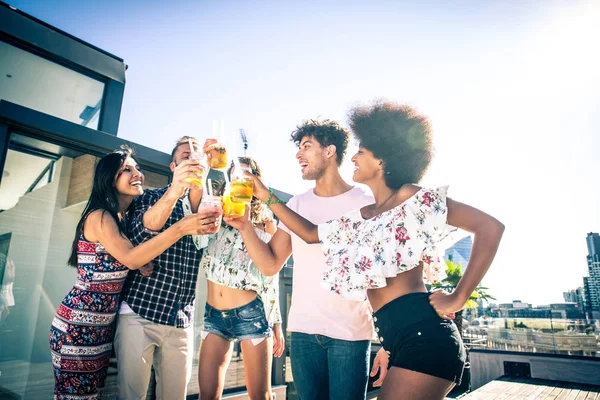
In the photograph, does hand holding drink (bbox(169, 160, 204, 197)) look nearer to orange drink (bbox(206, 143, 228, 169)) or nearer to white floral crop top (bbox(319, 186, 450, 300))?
orange drink (bbox(206, 143, 228, 169))

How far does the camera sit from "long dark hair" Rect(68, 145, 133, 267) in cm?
214

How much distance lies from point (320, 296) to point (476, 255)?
89cm

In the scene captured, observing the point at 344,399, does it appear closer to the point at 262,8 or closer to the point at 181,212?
the point at 181,212

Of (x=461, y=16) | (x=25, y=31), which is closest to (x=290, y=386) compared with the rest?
(x=461, y=16)

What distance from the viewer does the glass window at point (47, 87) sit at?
20.4 ft

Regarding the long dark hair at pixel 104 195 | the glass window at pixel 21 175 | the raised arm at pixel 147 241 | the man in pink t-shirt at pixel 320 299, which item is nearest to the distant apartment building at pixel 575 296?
the man in pink t-shirt at pixel 320 299

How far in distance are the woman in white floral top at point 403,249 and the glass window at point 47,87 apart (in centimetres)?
641

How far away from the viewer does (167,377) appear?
2283 mm

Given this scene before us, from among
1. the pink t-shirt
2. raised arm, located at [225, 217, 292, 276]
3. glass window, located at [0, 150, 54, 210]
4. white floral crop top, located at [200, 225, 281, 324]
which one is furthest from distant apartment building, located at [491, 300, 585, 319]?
glass window, located at [0, 150, 54, 210]

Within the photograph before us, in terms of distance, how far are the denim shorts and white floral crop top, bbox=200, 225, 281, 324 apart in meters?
0.12

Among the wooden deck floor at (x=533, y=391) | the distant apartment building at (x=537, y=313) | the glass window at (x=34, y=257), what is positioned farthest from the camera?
the distant apartment building at (x=537, y=313)

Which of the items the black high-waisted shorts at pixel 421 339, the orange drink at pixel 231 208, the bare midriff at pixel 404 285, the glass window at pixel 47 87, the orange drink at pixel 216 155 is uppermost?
the glass window at pixel 47 87

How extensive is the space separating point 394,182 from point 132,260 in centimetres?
151

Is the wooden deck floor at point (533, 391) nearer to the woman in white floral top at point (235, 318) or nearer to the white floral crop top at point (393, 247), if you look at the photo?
the woman in white floral top at point (235, 318)
